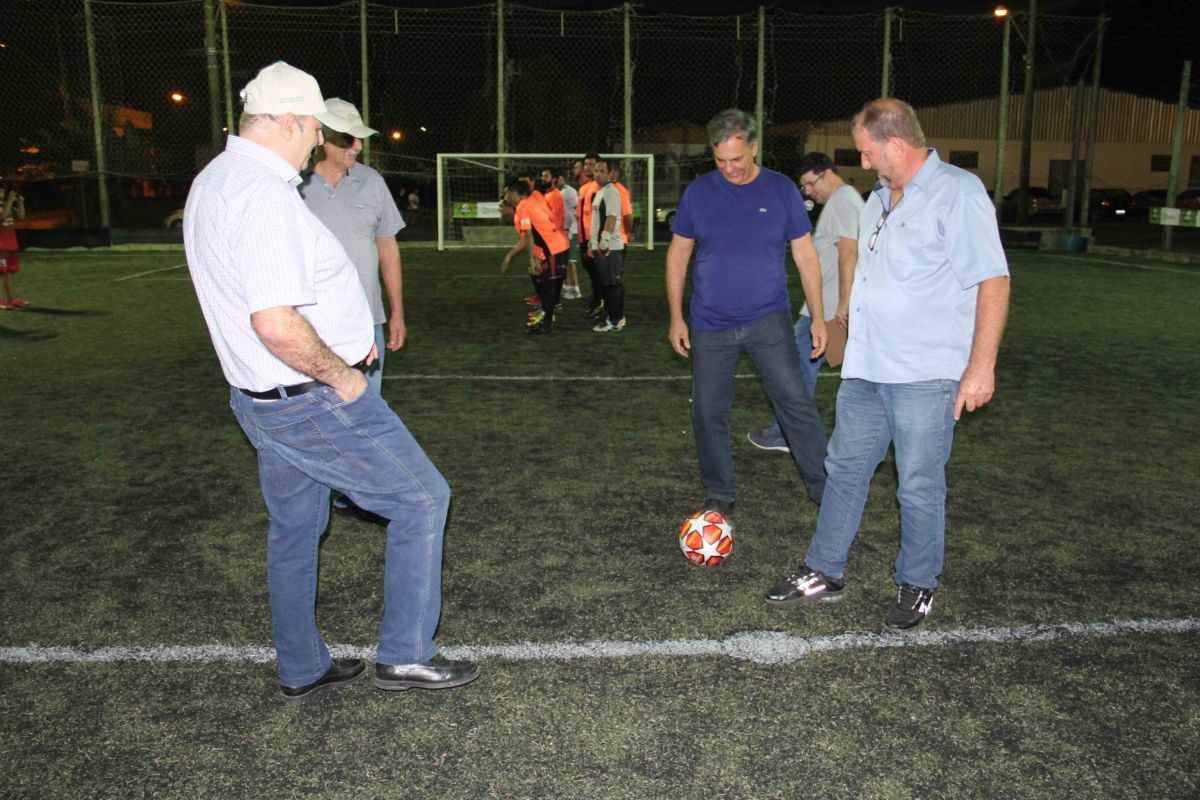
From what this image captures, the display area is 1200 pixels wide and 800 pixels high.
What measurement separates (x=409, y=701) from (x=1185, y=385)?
25.8ft

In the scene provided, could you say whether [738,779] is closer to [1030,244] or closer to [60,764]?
[60,764]

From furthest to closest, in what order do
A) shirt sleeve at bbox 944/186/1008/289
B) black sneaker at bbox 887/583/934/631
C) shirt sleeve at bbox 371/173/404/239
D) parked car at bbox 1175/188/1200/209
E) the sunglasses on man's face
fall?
parked car at bbox 1175/188/1200/209
shirt sleeve at bbox 371/173/404/239
the sunglasses on man's face
black sneaker at bbox 887/583/934/631
shirt sleeve at bbox 944/186/1008/289

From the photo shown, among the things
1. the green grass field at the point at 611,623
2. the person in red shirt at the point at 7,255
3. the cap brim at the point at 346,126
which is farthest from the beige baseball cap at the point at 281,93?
the person in red shirt at the point at 7,255

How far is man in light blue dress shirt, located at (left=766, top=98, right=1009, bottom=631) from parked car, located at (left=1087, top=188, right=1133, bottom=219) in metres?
43.0

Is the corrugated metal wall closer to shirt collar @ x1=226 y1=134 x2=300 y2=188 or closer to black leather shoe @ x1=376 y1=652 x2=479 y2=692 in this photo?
black leather shoe @ x1=376 y1=652 x2=479 y2=692

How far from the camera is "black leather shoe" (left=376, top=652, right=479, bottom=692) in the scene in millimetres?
3559

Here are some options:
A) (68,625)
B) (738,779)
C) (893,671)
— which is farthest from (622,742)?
(68,625)

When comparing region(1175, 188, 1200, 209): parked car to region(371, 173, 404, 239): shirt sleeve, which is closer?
region(371, 173, 404, 239): shirt sleeve

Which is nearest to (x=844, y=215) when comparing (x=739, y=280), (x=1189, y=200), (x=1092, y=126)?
(x=739, y=280)

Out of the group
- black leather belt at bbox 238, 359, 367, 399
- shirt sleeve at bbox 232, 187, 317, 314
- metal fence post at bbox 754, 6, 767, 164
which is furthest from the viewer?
metal fence post at bbox 754, 6, 767, 164

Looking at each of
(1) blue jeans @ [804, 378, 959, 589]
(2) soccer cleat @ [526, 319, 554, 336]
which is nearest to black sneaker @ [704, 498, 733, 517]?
(1) blue jeans @ [804, 378, 959, 589]

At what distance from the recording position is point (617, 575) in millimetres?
4695

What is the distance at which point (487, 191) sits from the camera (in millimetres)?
27109

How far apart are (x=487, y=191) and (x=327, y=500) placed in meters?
24.4
